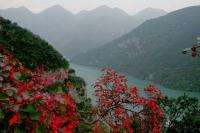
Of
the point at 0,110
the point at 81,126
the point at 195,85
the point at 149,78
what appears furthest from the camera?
the point at 149,78

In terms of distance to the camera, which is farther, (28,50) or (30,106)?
(28,50)

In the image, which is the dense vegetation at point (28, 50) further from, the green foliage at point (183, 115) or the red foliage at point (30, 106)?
the red foliage at point (30, 106)

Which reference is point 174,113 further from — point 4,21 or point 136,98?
point 4,21

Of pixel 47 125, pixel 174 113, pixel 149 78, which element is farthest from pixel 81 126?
pixel 149 78

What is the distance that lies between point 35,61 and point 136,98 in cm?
3039

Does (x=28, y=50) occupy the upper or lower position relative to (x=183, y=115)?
upper

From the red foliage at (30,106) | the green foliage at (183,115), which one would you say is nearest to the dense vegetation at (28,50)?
the green foliage at (183,115)

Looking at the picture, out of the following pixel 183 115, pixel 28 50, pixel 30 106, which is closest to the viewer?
pixel 30 106

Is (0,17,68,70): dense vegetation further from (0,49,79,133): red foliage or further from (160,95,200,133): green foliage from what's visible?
(0,49,79,133): red foliage

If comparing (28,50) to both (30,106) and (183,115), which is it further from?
(30,106)

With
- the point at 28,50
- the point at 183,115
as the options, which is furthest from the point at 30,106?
the point at 28,50

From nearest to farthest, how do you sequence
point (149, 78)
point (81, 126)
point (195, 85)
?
point (81, 126) → point (195, 85) → point (149, 78)

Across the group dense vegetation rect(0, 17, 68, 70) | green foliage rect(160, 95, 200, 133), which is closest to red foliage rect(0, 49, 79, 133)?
green foliage rect(160, 95, 200, 133)

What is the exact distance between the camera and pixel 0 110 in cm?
413
